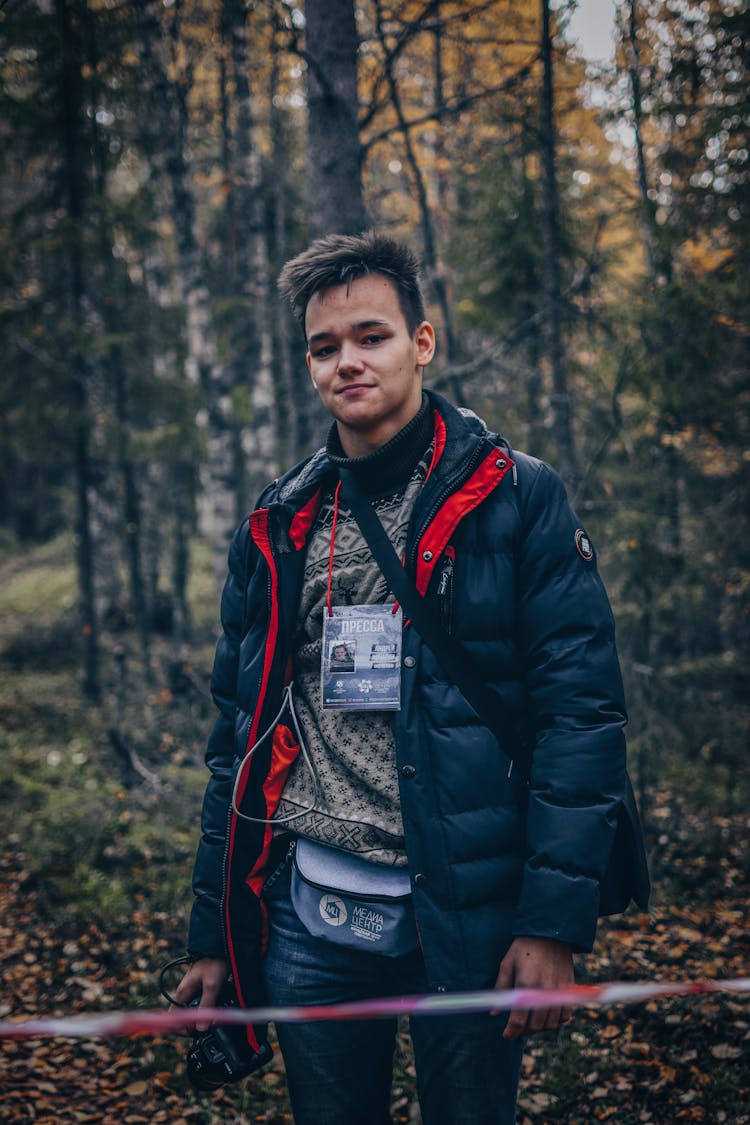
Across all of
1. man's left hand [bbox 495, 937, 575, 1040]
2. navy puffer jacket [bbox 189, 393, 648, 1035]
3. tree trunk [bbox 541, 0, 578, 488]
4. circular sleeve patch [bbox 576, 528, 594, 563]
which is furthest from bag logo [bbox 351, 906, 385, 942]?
tree trunk [bbox 541, 0, 578, 488]

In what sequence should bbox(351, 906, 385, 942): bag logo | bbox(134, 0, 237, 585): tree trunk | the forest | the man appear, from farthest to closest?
bbox(134, 0, 237, 585): tree trunk < the forest < bbox(351, 906, 385, 942): bag logo < the man

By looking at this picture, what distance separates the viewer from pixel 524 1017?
178cm

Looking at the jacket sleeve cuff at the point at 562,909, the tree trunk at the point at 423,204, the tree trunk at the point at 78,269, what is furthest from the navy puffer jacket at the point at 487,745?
the tree trunk at the point at 78,269

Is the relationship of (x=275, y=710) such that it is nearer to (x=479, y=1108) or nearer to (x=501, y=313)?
(x=479, y=1108)

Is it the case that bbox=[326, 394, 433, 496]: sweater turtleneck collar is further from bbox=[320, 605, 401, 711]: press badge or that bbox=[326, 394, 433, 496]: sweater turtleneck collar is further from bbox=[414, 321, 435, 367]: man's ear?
bbox=[320, 605, 401, 711]: press badge

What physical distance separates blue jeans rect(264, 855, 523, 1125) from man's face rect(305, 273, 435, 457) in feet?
4.78

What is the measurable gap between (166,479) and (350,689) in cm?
1354

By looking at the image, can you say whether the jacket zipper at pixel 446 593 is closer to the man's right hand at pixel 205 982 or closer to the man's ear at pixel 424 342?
the man's ear at pixel 424 342

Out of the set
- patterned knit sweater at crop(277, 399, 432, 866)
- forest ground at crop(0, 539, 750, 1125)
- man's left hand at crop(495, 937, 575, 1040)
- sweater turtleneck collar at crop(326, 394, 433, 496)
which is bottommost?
forest ground at crop(0, 539, 750, 1125)

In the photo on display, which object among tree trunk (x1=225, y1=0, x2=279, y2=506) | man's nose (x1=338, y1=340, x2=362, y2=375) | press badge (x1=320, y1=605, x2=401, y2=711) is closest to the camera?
press badge (x1=320, y1=605, x2=401, y2=711)

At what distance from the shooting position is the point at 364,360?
7.30ft

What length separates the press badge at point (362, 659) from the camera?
2105mm

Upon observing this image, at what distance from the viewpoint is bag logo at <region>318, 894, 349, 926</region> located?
6.75 ft

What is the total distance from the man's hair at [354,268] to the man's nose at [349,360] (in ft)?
0.71
